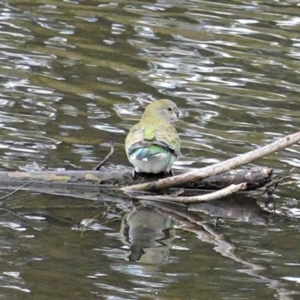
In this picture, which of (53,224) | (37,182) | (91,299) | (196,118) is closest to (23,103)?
(196,118)

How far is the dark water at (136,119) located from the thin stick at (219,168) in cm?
23

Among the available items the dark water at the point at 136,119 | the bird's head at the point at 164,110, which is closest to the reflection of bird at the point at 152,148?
the dark water at the point at 136,119

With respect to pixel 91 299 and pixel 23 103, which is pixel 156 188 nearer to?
pixel 91 299

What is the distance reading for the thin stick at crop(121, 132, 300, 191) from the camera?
8.93 meters

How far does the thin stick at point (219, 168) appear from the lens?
8.93m

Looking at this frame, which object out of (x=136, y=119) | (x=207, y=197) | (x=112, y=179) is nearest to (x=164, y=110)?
(x=136, y=119)

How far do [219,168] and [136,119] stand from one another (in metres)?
3.36

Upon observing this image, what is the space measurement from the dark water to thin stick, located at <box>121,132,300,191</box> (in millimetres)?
226

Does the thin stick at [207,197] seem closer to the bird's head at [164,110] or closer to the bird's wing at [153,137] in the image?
the bird's wing at [153,137]

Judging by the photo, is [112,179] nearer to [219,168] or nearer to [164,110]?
[219,168]

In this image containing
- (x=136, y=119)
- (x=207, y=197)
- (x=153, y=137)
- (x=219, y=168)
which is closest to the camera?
(x=207, y=197)

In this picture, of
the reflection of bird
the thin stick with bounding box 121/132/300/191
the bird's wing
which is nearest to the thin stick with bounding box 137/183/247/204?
the thin stick with bounding box 121/132/300/191

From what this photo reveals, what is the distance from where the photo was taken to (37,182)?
31.7ft

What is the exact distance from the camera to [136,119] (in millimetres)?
12461
